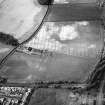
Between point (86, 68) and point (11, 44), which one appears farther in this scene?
point (11, 44)

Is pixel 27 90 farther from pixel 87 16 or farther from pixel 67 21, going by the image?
pixel 87 16

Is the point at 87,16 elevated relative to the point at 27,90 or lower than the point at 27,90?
elevated

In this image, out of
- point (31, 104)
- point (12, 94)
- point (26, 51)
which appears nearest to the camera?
point (31, 104)

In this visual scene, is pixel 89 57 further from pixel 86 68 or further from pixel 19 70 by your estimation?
pixel 19 70

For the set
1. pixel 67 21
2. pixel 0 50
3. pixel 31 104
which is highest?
pixel 67 21

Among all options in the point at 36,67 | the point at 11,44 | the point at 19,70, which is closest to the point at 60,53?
the point at 36,67

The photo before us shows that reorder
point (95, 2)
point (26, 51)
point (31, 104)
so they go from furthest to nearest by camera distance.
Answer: point (95, 2) → point (26, 51) → point (31, 104)

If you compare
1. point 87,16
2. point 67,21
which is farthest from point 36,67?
point 87,16
